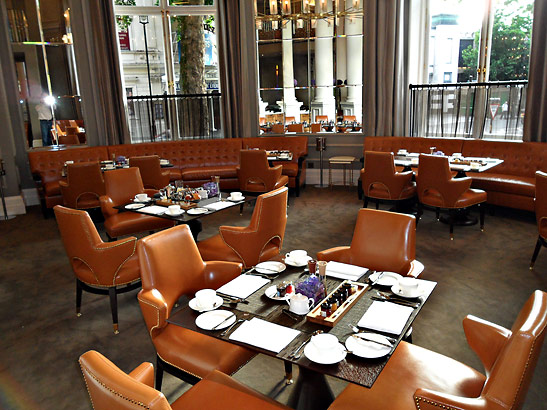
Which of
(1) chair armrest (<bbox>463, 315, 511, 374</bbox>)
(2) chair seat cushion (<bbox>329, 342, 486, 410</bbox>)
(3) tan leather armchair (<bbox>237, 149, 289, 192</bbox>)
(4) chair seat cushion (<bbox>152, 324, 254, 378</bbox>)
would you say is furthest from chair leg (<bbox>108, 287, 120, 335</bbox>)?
(3) tan leather armchair (<bbox>237, 149, 289, 192</bbox>)

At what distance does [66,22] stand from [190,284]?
20.7ft

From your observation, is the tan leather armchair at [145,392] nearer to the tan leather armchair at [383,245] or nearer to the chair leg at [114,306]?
the tan leather armchair at [383,245]

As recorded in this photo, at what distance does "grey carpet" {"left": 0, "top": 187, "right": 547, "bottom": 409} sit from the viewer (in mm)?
2799

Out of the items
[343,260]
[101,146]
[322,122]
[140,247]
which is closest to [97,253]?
[140,247]

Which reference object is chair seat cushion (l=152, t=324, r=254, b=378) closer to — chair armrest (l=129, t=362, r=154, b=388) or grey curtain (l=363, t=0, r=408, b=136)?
chair armrest (l=129, t=362, r=154, b=388)

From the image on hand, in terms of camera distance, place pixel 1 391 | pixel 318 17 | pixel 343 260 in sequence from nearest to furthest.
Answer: pixel 1 391
pixel 343 260
pixel 318 17

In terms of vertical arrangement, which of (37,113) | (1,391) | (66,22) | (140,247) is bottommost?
(1,391)

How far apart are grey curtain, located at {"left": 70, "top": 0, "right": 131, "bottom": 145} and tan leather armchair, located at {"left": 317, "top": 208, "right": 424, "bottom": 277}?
5.86 meters

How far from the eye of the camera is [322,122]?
823cm

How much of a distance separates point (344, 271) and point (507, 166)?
4.65 m

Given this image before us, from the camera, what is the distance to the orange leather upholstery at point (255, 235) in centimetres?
355

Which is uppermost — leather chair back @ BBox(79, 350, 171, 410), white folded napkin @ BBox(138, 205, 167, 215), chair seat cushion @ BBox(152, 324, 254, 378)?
leather chair back @ BBox(79, 350, 171, 410)

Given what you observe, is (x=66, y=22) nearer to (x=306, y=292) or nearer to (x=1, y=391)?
(x=1, y=391)

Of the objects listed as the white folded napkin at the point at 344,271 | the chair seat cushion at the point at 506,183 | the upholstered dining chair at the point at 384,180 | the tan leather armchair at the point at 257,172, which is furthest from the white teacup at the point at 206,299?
the chair seat cushion at the point at 506,183
